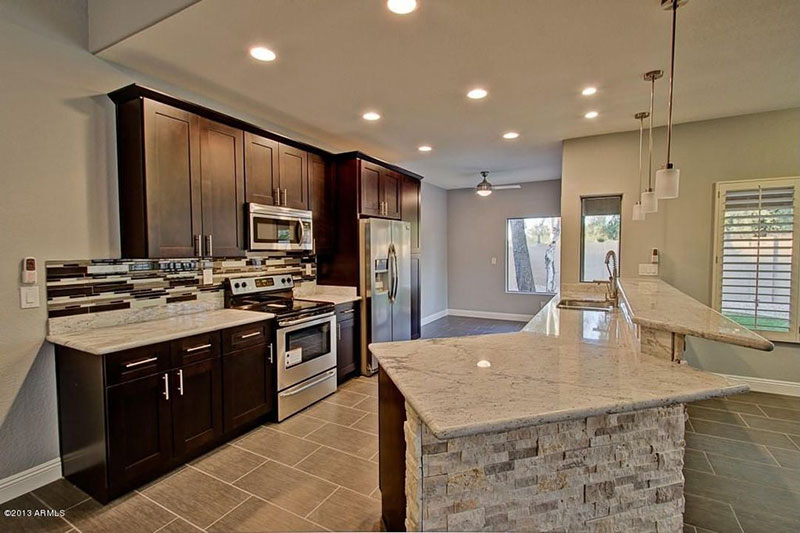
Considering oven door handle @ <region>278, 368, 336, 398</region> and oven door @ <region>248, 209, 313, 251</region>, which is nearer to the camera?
oven door handle @ <region>278, 368, 336, 398</region>

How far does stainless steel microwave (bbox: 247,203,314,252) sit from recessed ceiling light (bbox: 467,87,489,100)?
1894 millimetres

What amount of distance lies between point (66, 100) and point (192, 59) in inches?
31.2

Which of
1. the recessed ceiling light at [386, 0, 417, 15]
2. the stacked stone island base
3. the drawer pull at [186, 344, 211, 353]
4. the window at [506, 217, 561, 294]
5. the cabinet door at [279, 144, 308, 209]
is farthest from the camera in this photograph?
the window at [506, 217, 561, 294]

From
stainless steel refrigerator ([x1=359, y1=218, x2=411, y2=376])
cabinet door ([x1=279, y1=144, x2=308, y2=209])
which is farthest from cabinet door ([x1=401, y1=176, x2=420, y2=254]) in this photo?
cabinet door ([x1=279, y1=144, x2=308, y2=209])

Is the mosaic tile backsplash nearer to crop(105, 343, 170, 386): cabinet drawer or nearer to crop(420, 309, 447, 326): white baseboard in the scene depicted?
crop(105, 343, 170, 386): cabinet drawer

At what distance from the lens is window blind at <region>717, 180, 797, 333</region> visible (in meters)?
3.50

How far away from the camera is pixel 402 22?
209cm

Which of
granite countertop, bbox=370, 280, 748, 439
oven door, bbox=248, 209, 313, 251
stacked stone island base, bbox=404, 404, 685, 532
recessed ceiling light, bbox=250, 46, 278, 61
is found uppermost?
recessed ceiling light, bbox=250, 46, 278, 61

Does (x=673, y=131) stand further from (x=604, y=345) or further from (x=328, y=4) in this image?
(x=328, y=4)

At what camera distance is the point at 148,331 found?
8.01ft

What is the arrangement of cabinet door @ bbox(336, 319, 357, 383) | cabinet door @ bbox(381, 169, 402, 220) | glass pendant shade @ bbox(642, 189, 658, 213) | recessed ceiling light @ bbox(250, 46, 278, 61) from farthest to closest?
1. cabinet door @ bbox(381, 169, 402, 220)
2. cabinet door @ bbox(336, 319, 357, 383)
3. glass pendant shade @ bbox(642, 189, 658, 213)
4. recessed ceiling light @ bbox(250, 46, 278, 61)

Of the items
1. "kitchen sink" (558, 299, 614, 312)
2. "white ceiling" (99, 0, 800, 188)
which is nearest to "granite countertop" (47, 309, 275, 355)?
"white ceiling" (99, 0, 800, 188)

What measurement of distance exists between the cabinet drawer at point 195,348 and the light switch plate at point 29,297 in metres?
0.79

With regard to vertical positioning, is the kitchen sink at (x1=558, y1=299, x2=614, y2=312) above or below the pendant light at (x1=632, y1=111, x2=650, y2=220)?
below
